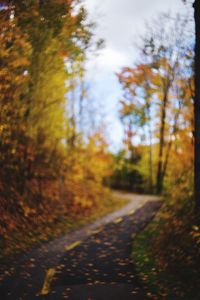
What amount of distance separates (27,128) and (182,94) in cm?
807

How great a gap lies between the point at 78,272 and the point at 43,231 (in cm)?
681

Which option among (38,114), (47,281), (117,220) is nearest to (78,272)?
(47,281)

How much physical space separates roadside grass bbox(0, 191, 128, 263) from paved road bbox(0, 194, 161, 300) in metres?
0.62

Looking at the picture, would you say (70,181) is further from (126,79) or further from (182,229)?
(182,229)

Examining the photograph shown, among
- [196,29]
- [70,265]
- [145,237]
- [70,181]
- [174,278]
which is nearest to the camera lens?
[174,278]

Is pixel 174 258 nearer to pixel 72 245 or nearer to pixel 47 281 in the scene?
pixel 47 281

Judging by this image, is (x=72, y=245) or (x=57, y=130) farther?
(x=57, y=130)

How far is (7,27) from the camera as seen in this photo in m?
10.8

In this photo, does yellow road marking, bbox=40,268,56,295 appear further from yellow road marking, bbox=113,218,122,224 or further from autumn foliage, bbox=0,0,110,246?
yellow road marking, bbox=113,218,122,224

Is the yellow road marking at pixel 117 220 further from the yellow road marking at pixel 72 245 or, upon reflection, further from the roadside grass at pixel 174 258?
the yellow road marking at pixel 72 245

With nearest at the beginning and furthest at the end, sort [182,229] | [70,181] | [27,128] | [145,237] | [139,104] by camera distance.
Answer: [182,229], [145,237], [27,128], [70,181], [139,104]

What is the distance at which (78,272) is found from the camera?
973 cm

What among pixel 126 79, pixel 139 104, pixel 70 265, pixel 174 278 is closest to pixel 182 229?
pixel 174 278

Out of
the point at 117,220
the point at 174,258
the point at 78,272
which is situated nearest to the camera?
the point at 78,272
